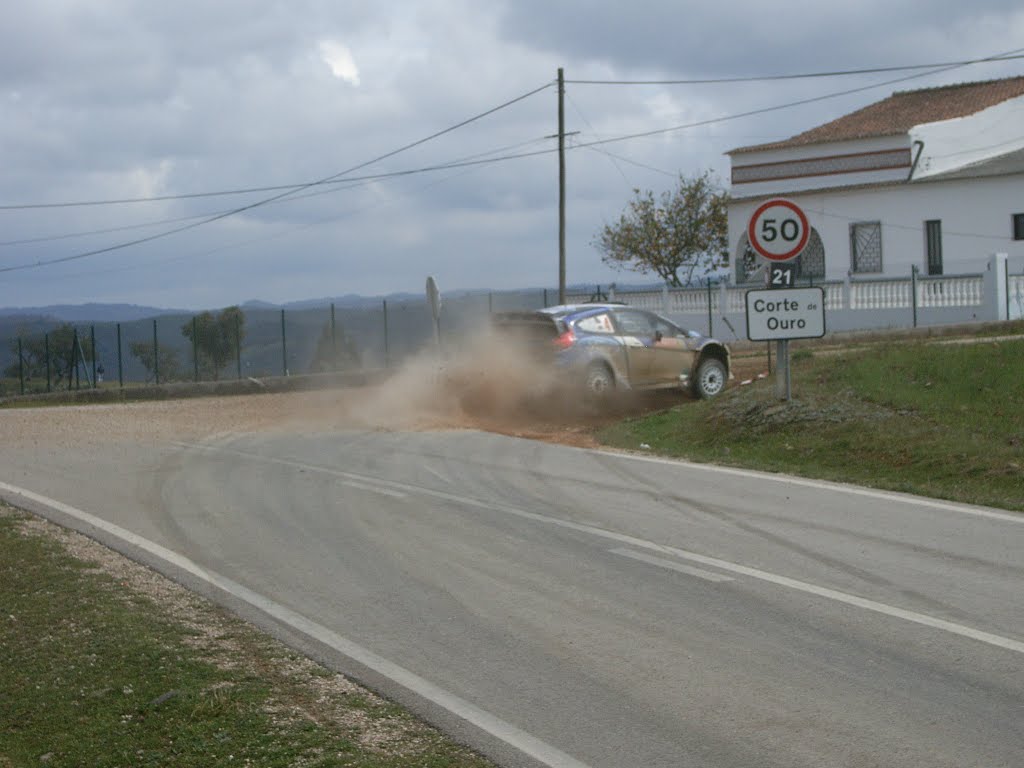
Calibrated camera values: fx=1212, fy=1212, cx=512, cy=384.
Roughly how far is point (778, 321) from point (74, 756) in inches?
455

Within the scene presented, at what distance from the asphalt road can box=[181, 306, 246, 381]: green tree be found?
22540mm

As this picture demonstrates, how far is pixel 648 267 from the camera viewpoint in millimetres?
59656

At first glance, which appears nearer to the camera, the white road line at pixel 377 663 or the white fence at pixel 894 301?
the white road line at pixel 377 663

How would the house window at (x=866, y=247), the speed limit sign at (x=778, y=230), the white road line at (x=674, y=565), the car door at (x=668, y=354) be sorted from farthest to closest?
the house window at (x=866, y=247) < the car door at (x=668, y=354) < the speed limit sign at (x=778, y=230) < the white road line at (x=674, y=565)

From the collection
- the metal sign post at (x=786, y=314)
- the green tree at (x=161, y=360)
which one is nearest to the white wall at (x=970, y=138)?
the green tree at (x=161, y=360)

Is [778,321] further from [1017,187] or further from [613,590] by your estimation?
[1017,187]

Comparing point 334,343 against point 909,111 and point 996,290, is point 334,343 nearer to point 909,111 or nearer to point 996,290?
point 996,290

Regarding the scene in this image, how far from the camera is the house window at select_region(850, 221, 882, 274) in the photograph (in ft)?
154

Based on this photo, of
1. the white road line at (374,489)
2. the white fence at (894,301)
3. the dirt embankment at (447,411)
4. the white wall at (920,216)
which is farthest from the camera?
the white wall at (920,216)

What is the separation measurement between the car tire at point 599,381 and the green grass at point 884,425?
1.23m

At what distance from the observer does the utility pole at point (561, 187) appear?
120ft

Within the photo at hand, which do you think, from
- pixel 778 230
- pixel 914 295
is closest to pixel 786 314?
pixel 778 230

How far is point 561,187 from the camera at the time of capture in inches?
1448

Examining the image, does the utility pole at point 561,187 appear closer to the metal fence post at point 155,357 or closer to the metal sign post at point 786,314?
the metal fence post at point 155,357
